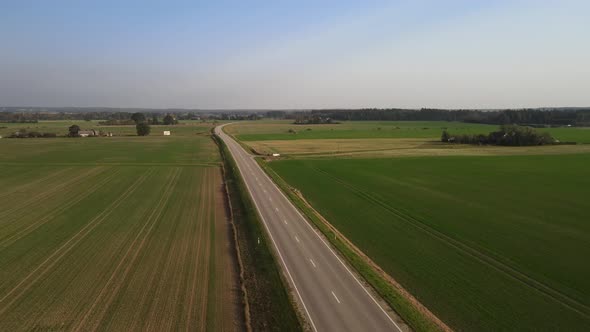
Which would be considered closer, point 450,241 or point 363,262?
point 363,262

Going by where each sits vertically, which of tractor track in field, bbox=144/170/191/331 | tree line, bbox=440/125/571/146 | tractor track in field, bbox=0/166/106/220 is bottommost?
tractor track in field, bbox=144/170/191/331

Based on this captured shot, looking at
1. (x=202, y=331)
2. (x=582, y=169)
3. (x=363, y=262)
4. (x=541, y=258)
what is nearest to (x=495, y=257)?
(x=541, y=258)

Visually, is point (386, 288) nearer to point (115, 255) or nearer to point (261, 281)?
point (261, 281)

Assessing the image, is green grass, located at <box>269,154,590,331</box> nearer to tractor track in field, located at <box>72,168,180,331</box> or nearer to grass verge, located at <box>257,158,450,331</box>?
grass verge, located at <box>257,158,450,331</box>

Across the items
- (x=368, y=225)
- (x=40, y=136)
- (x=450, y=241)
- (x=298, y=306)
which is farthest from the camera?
(x=40, y=136)

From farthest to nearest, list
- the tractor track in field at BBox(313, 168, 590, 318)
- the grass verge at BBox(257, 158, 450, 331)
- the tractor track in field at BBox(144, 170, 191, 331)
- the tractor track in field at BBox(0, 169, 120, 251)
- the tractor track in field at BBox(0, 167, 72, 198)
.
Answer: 1. the tractor track in field at BBox(0, 167, 72, 198)
2. the tractor track in field at BBox(0, 169, 120, 251)
3. the tractor track in field at BBox(313, 168, 590, 318)
4. the tractor track in field at BBox(144, 170, 191, 331)
5. the grass verge at BBox(257, 158, 450, 331)

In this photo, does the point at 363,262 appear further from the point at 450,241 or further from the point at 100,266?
the point at 100,266

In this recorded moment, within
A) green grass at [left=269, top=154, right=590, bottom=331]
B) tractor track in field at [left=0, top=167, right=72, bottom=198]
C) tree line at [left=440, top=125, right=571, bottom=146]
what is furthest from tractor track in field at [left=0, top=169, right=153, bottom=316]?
tree line at [left=440, top=125, right=571, bottom=146]
